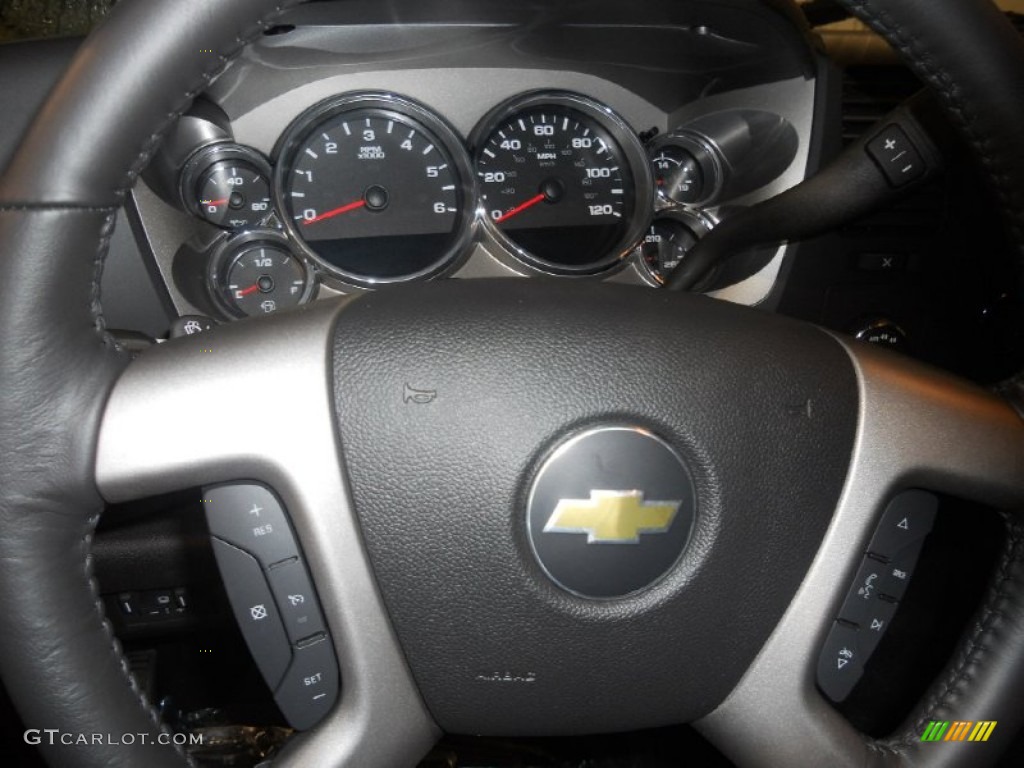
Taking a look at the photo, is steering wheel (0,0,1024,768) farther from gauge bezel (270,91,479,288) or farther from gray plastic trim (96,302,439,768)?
gauge bezel (270,91,479,288)

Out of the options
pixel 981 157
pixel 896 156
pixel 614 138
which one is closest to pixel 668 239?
pixel 614 138

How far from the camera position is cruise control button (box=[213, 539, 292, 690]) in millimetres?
853

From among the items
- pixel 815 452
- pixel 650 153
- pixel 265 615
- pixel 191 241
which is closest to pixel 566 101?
pixel 650 153

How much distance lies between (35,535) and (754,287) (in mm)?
1459

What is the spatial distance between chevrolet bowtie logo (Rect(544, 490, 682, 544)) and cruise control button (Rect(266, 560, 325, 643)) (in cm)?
22

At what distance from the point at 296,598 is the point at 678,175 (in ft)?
4.94

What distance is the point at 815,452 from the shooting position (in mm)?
875

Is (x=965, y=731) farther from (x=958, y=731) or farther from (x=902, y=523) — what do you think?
(x=902, y=523)

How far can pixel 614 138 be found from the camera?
80.1 inches

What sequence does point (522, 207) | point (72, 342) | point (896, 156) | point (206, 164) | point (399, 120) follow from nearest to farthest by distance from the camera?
point (72, 342), point (896, 156), point (206, 164), point (399, 120), point (522, 207)

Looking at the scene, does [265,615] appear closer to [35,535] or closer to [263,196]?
[35,535]

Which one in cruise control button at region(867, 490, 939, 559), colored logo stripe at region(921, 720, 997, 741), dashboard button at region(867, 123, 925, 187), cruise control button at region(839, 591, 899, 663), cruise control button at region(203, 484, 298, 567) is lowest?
colored logo stripe at region(921, 720, 997, 741)

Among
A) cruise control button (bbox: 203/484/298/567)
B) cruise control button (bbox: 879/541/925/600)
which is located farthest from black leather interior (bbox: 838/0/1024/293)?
cruise control button (bbox: 203/484/298/567)

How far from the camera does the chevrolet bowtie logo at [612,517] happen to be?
2.69 ft
